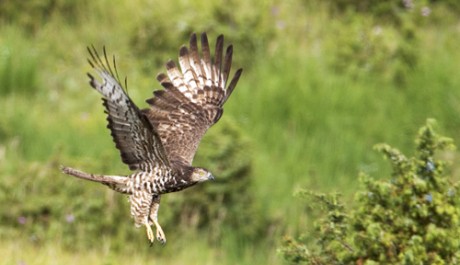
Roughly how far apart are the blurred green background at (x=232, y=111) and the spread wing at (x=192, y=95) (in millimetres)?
1830

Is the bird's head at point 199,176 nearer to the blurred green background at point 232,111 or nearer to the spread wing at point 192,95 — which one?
the spread wing at point 192,95

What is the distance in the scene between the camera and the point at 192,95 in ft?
26.0

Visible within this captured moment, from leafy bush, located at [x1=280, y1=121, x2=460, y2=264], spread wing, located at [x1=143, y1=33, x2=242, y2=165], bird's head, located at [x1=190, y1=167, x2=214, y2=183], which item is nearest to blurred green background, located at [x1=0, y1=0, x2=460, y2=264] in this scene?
spread wing, located at [x1=143, y1=33, x2=242, y2=165]

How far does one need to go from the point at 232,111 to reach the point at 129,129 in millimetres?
6589

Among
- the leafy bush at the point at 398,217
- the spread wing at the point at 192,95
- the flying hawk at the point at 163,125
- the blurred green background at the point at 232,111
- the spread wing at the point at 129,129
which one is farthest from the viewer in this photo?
the blurred green background at the point at 232,111

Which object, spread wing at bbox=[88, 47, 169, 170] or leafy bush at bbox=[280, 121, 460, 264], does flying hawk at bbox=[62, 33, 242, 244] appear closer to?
spread wing at bbox=[88, 47, 169, 170]

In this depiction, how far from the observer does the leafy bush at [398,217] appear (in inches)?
283

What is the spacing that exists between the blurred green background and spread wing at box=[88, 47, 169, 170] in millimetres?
2562

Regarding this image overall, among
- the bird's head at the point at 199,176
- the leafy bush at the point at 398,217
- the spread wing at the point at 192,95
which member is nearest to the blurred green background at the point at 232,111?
the spread wing at the point at 192,95

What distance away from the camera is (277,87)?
1336cm

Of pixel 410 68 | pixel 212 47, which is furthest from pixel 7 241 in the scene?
pixel 410 68

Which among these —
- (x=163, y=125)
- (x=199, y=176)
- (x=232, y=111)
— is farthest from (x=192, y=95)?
(x=232, y=111)

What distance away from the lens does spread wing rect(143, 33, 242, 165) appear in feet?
24.7

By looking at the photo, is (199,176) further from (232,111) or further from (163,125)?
(232,111)
